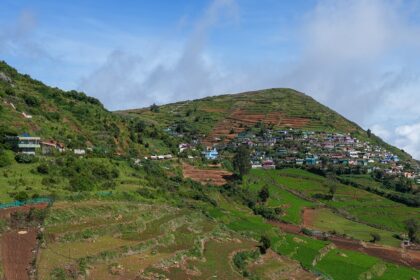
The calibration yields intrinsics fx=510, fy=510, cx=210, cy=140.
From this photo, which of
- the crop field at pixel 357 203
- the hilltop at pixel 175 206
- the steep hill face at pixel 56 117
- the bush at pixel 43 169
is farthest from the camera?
the crop field at pixel 357 203

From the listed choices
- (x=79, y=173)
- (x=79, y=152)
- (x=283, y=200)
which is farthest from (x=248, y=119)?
(x=79, y=173)

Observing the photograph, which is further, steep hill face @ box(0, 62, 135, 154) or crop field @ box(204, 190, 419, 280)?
steep hill face @ box(0, 62, 135, 154)

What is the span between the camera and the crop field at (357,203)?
8838 cm

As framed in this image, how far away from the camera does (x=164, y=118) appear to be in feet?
605

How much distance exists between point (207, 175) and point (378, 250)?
34547mm

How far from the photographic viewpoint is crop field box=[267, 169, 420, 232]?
88.4m

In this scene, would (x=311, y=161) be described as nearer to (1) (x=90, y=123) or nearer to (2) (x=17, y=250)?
(1) (x=90, y=123)

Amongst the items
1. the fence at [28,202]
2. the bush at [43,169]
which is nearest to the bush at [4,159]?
the bush at [43,169]

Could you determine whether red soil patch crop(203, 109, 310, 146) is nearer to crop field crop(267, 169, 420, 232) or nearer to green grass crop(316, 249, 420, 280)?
crop field crop(267, 169, 420, 232)

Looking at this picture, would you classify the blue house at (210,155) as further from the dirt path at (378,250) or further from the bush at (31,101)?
the bush at (31,101)

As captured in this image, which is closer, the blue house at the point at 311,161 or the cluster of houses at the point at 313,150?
the blue house at the point at 311,161

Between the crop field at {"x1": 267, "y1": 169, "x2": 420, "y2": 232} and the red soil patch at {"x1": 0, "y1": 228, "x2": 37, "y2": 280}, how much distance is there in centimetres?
6401

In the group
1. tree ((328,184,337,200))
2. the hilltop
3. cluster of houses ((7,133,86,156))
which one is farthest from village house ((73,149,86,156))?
tree ((328,184,337,200))

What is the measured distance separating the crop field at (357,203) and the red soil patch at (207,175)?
14421 mm
